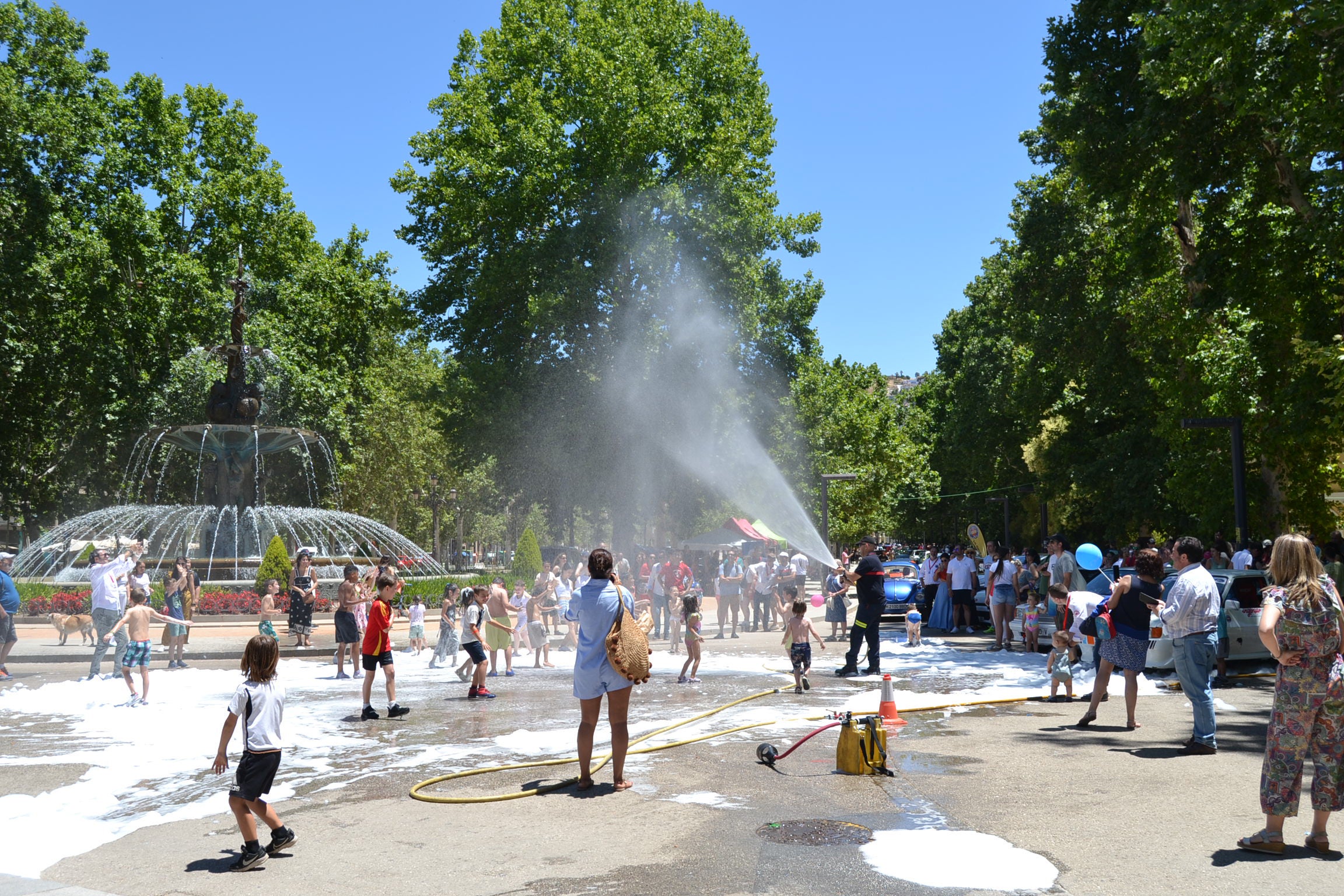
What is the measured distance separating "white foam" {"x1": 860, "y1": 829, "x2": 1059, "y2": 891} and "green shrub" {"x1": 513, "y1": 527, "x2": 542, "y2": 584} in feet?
87.8

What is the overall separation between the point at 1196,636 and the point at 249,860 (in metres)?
7.53

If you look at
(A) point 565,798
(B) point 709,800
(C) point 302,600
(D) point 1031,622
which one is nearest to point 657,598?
Result: (C) point 302,600

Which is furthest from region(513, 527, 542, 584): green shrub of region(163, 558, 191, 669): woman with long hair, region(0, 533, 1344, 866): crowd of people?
region(163, 558, 191, 669): woman with long hair

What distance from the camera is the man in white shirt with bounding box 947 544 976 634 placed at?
76.5 feet

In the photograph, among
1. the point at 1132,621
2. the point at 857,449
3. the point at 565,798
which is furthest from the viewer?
the point at 857,449

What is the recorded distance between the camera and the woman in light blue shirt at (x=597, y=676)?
8.21m

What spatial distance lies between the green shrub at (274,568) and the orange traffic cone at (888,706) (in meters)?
19.6

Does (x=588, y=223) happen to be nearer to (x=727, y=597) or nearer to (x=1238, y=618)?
(x=727, y=597)

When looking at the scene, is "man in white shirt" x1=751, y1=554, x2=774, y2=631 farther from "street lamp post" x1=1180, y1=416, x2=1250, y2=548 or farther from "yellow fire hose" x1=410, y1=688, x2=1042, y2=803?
"yellow fire hose" x1=410, y1=688, x2=1042, y2=803

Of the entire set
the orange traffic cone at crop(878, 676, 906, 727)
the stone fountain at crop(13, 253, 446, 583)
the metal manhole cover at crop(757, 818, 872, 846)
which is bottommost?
the metal manhole cover at crop(757, 818, 872, 846)

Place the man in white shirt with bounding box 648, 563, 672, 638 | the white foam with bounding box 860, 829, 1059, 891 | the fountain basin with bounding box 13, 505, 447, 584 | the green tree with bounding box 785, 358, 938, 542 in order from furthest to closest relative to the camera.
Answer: the green tree with bounding box 785, 358, 938, 542 → the fountain basin with bounding box 13, 505, 447, 584 → the man in white shirt with bounding box 648, 563, 672, 638 → the white foam with bounding box 860, 829, 1059, 891

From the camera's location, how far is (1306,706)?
247 inches

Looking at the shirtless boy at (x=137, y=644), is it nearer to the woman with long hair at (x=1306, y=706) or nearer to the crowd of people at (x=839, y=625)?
the crowd of people at (x=839, y=625)

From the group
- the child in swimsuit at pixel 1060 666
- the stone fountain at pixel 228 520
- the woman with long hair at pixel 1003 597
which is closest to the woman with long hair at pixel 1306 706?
the child in swimsuit at pixel 1060 666
